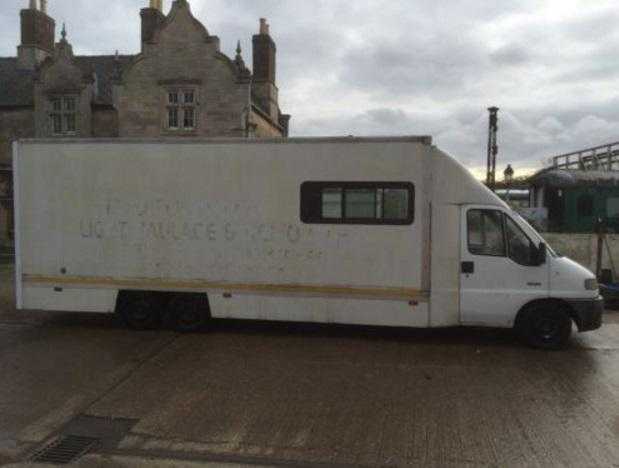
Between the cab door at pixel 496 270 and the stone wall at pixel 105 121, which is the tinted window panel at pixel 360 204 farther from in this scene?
the stone wall at pixel 105 121

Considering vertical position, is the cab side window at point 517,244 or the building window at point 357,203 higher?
Answer: the building window at point 357,203

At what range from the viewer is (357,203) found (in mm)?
8414

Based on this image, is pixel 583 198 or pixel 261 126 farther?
pixel 261 126

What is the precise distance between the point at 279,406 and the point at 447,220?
3.85 m

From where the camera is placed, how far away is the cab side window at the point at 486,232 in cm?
830

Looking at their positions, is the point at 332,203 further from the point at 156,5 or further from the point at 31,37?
the point at 31,37

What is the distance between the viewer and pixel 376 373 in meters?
7.12

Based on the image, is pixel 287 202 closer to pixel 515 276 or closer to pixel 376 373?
pixel 376 373

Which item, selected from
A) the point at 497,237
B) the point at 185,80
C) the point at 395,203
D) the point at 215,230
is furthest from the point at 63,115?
the point at 497,237

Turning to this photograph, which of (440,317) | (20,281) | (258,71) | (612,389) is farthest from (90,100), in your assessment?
(612,389)

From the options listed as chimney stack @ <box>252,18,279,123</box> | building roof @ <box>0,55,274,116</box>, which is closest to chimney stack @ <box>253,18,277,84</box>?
chimney stack @ <box>252,18,279,123</box>

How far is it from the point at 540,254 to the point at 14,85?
2858cm

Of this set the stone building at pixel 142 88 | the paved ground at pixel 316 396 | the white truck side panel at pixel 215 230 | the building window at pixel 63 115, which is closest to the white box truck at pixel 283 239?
the white truck side panel at pixel 215 230

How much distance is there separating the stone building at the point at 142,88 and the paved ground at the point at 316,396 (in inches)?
669
